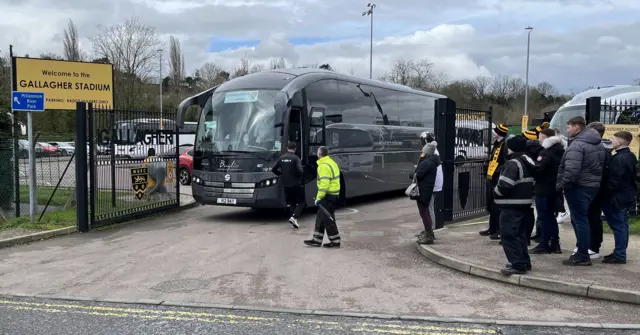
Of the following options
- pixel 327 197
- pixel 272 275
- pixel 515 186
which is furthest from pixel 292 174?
pixel 515 186

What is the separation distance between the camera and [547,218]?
8062mm

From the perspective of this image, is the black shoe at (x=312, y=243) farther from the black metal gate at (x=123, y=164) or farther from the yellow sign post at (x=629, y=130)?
the yellow sign post at (x=629, y=130)

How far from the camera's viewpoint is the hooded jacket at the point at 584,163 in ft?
23.1

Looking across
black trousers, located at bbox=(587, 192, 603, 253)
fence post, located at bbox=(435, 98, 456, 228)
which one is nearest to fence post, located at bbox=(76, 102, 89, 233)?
fence post, located at bbox=(435, 98, 456, 228)

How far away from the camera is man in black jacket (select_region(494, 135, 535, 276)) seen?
687 centimetres

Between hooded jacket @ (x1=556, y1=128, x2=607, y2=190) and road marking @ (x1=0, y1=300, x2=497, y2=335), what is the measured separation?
2.82 metres

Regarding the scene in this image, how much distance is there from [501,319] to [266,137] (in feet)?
25.1

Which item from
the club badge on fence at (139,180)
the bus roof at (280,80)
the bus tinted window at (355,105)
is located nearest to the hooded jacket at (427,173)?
the bus roof at (280,80)

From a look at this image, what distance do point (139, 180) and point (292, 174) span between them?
12.3ft

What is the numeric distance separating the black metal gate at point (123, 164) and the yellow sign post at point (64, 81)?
5.12ft

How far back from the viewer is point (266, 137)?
12.3 m

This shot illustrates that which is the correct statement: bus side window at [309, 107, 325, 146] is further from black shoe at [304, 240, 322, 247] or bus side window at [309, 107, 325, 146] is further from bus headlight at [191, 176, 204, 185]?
black shoe at [304, 240, 322, 247]

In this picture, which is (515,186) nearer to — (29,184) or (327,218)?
(327,218)

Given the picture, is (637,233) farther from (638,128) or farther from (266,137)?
(266,137)
